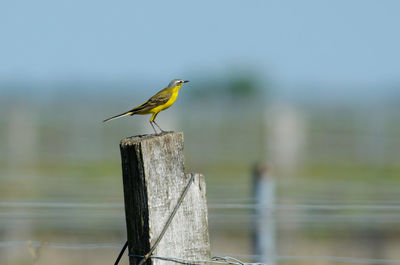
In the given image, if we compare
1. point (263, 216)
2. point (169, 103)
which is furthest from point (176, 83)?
point (263, 216)

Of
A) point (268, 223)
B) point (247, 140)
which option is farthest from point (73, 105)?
point (268, 223)

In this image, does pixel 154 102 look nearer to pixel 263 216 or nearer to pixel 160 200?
pixel 263 216

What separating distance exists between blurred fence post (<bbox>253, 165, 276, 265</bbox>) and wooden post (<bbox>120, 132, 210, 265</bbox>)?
2655 mm

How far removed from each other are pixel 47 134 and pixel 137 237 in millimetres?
38856

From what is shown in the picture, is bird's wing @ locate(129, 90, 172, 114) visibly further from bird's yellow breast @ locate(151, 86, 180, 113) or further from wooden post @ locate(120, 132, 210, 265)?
wooden post @ locate(120, 132, 210, 265)

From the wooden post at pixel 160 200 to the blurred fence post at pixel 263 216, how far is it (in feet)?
8.71

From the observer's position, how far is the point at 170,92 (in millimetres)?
5664

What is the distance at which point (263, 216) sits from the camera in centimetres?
620

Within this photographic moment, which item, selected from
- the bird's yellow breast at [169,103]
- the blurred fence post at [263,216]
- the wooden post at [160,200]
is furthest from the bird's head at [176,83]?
the wooden post at [160,200]

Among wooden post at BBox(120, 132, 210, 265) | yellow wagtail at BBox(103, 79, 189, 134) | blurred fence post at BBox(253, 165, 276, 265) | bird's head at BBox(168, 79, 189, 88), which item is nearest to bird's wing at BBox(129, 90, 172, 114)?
yellow wagtail at BBox(103, 79, 189, 134)

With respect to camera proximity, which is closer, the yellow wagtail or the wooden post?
the wooden post

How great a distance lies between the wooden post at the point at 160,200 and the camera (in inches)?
135

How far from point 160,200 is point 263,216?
112 inches

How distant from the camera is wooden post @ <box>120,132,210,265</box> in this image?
135 inches
